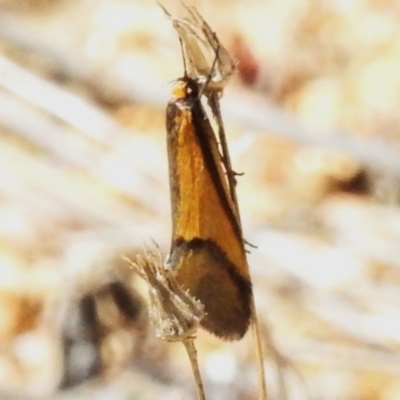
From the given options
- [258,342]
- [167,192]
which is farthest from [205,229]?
[167,192]

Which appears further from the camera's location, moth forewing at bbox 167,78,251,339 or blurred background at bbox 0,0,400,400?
blurred background at bbox 0,0,400,400

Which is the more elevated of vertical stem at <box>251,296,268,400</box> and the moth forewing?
the moth forewing

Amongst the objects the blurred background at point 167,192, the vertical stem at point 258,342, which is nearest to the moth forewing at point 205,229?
the vertical stem at point 258,342

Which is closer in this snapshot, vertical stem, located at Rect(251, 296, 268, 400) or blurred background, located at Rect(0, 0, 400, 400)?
vertical stem, located at Rect(251, 296, 268, 400)

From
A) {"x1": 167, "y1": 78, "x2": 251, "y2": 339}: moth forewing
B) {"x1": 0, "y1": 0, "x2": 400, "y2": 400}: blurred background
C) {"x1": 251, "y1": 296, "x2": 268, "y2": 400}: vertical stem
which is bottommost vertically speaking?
{"x1": 251, "y1": 296, "x2": 268, "y2": 400}: vertical stem

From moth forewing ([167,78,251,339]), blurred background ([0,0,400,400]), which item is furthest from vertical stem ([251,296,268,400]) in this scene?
blurred background ([0,0,400,400])

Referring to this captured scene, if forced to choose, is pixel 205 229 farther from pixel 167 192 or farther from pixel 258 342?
pixel 167 192

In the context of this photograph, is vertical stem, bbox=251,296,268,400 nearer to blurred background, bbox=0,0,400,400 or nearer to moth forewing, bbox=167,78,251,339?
moth forewing, bbox=167,78,251,339

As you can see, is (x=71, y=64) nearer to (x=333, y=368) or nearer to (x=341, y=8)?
(x=341, y=8)

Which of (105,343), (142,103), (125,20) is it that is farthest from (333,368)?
(125,20)

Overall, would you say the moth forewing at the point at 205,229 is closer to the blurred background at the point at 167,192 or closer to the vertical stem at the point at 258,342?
the vertical stem at the point at 258,342
